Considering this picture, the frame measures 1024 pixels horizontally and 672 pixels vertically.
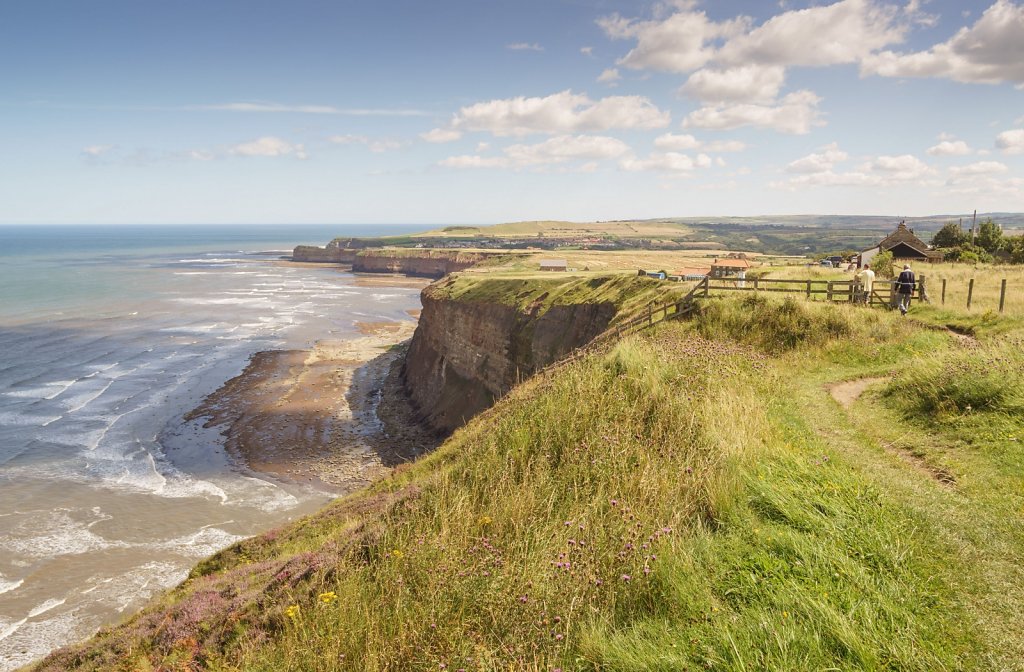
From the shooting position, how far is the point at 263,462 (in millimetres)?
34500

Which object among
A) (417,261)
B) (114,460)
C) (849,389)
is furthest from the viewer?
(417,261)

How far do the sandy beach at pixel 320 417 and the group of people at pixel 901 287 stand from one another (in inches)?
980

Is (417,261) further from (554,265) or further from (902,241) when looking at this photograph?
(902,241)

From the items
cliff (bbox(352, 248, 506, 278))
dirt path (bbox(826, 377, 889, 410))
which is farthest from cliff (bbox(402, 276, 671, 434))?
cliff (bbox(352, 248, 506, 278))

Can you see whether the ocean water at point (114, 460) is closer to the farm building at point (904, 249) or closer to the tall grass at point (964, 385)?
the tall grass at point (964, 385)

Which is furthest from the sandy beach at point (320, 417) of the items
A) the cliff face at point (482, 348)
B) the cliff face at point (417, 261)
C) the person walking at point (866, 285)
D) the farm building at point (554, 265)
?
the cliff face at point (417, 261)

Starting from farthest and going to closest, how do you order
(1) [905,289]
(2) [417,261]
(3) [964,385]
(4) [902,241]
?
(2) [417,261], (4) [902,241], (1) [905,289], (3) [964,385]

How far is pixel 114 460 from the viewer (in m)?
34.5

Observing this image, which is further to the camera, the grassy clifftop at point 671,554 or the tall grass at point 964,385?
the tall grass at point 964,385

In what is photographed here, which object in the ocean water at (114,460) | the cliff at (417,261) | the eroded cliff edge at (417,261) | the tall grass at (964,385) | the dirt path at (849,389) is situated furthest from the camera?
the cliff at (417,261)

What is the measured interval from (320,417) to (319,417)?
74mm

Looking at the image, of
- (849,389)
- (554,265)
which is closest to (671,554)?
(849,389)

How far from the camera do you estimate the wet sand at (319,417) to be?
113 ft

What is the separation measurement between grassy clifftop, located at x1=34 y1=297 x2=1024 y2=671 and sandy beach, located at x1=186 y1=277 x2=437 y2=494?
23.5m
